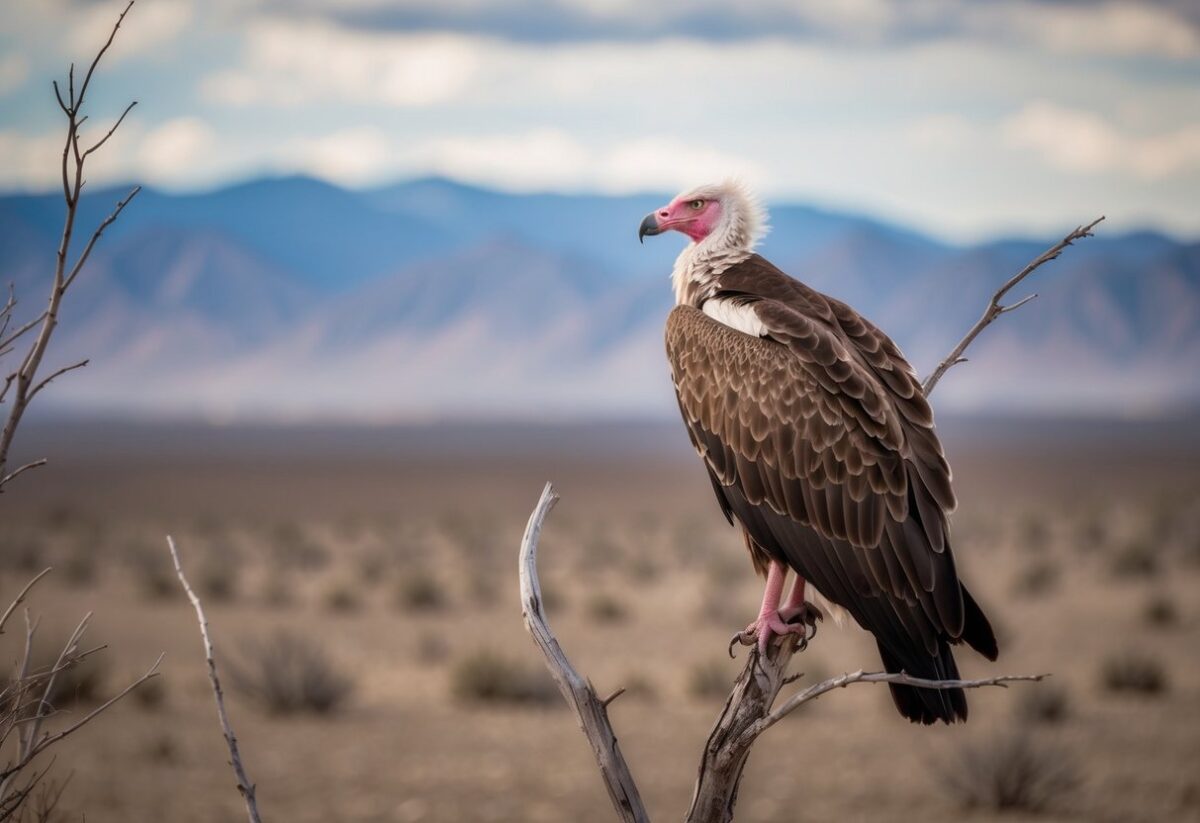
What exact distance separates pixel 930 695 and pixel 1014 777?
11053 millimetres

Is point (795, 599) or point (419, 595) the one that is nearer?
point (795, 599)

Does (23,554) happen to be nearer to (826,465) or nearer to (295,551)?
(295,551)

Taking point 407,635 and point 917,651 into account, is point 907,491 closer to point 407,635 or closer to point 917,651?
point 917,651

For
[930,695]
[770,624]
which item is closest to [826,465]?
[770,624]

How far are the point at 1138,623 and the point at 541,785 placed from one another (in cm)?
1621

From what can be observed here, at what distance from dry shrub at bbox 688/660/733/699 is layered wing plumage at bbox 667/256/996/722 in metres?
15.1

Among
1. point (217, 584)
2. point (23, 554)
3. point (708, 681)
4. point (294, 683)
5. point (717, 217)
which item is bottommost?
point (23, 554)

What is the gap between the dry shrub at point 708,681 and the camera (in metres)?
21.4

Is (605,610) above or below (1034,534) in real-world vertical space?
above

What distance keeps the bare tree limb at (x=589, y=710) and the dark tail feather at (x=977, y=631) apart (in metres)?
2.08

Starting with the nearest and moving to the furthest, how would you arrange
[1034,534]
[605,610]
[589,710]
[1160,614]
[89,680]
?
1. [589,710]
2. [89,680]
3. [1160,614]
4. [605,610]
5. [1034,534]

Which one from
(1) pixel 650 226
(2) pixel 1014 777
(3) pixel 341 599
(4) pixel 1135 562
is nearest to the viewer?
(1) pixel 650 226

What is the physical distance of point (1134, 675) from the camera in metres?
21.2

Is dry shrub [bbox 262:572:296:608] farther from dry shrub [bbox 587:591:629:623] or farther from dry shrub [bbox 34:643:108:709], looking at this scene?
dry shrub [bbox 34:643:108:709]
